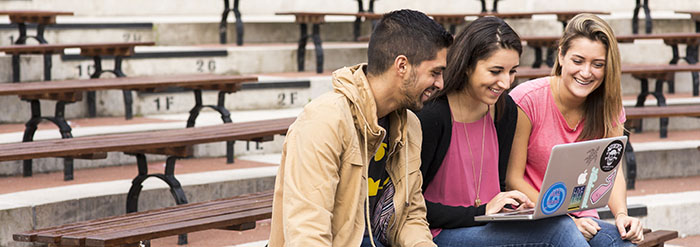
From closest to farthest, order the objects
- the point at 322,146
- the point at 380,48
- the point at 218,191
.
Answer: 1. the point at 322,146
2. the point at 380,48
3. the point at 218,191

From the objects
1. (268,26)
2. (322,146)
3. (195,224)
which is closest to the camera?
(322,146)

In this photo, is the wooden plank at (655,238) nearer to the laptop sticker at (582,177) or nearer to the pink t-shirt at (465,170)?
the laptop sticker at (582,177)

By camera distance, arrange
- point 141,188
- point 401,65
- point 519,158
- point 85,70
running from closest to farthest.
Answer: point 401,65 → point 519,158 → point 141,188 → point 85,70

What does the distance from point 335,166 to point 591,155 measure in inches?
35.9

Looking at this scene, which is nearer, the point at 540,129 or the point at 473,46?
the point at 473,46

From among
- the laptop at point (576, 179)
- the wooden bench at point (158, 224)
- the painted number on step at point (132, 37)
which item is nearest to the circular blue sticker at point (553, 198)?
the laptop at point (576, 179)

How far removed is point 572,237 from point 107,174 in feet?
9.80

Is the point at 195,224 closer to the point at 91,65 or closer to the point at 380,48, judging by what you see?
the point at 380,48

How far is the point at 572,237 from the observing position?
9.45ft

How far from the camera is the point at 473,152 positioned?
3.03 metres

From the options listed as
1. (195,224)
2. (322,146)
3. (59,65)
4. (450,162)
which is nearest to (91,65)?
(59,65)

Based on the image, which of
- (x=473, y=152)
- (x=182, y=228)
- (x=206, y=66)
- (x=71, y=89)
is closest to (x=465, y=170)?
(x=473, y=152)

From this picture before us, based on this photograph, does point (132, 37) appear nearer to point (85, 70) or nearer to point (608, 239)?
point (85, 70)

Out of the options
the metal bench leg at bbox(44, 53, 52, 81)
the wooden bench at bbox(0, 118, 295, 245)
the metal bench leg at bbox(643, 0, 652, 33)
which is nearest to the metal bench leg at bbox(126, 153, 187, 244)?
the wooden bench at bbox(0, 118, 295, 245)
